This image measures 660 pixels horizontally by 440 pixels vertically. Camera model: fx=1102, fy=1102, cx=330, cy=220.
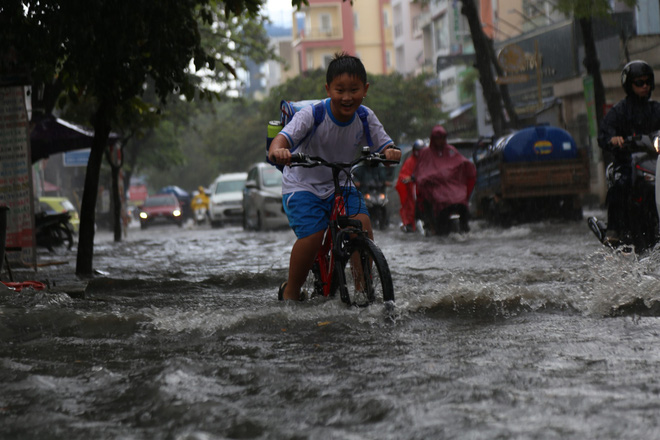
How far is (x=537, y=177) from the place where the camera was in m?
19.8

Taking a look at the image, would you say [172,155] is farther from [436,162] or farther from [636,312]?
[636,312]

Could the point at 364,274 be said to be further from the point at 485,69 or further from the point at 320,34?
the point at 320,34

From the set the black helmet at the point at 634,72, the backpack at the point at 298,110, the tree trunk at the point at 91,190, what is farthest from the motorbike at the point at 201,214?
the backpack at the point at 298,110

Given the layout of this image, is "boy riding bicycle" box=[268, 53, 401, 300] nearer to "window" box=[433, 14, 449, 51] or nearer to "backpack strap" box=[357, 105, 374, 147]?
"backpack strap" box=[357, 105, 374, 147]

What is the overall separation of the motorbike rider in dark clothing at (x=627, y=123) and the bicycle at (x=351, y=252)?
3261 mm

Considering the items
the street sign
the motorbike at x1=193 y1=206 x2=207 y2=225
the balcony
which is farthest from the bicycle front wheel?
the balcony

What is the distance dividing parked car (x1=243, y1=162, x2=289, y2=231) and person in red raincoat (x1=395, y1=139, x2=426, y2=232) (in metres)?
5.46

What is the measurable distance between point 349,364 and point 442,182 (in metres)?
11.9

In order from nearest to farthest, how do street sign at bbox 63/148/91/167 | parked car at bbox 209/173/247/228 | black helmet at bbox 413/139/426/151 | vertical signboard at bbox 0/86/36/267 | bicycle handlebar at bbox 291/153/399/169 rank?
bicycle handlebar at bbox 291/153/399/169 < vertical signboard at bbox 0/86/36/267 < black helmet at bbox 413/139/426/151 < street sign at bbox 63/148/91/167 < parked car at bbox 209/173/247/228

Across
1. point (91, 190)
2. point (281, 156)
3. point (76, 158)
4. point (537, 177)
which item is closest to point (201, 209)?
point (76, 158)

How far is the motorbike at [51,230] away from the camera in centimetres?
1970

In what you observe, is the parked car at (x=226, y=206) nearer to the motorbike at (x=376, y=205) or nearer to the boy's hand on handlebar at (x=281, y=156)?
the motorbike at (x=376, y=205)

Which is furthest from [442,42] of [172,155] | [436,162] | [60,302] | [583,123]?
[60,302]

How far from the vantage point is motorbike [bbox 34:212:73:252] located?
19.7m
